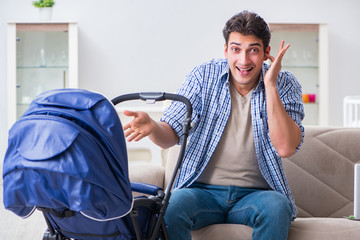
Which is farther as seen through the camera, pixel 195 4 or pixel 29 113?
pixel 195 4

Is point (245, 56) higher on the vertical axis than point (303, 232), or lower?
higher

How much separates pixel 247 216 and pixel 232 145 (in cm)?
29

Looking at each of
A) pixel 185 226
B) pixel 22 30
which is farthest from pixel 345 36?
pixel 185 226

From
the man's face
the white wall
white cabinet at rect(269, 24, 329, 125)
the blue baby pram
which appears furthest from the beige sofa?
the white wall

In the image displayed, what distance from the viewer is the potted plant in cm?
529

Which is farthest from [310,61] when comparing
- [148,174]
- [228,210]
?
[228,210]

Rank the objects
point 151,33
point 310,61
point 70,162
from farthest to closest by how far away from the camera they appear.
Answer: point 151,33 < point 310,61 < point 70,162

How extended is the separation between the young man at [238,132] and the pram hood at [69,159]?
46 cm

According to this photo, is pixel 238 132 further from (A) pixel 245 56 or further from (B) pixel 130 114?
(B) pixel 130 114

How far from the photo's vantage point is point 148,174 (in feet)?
7.74

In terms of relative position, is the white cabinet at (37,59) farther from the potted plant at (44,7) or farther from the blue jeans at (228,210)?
the blue jeans at (228,210)

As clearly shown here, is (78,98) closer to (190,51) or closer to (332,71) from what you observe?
(190,51)

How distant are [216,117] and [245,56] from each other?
268mm

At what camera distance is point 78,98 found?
4.76 ft
